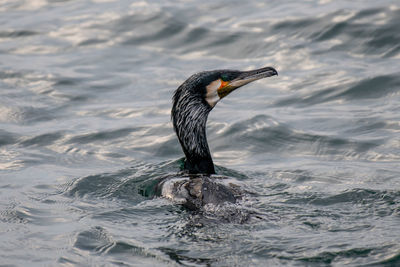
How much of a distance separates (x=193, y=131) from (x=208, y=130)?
2.29 meters

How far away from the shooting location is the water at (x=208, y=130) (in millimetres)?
6332

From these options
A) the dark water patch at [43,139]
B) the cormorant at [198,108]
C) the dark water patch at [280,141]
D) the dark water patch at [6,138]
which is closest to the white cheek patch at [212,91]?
the cormorant at [198,108]

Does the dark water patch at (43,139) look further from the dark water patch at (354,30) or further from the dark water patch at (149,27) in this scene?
the dark water patch at (354,30)

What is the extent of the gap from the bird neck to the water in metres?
0.56

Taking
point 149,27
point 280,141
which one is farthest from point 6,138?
point 149,27

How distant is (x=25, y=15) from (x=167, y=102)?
5606 millimetres

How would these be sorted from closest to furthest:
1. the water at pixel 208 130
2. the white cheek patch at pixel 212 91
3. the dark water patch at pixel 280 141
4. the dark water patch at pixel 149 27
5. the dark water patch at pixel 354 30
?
1. the water at pixel 208 130
2. the white cheek patch at pixel 212 91
3. the dark water patch at pixel 280 141
4. the dark water patch at pixel 354 30
5. the dark water patch at pixel 149 27

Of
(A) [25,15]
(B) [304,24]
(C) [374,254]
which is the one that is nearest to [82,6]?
(A) [25,15]

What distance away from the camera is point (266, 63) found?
12.6 meters

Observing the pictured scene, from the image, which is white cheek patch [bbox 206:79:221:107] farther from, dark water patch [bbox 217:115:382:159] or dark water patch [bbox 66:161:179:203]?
dark water patch [bbox 217:115:382:159]

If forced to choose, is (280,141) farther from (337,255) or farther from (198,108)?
(337,255)

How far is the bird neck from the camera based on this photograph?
8016mm

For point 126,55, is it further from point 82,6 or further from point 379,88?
point 379,88

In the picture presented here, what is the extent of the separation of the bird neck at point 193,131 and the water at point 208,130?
1.83 feet
